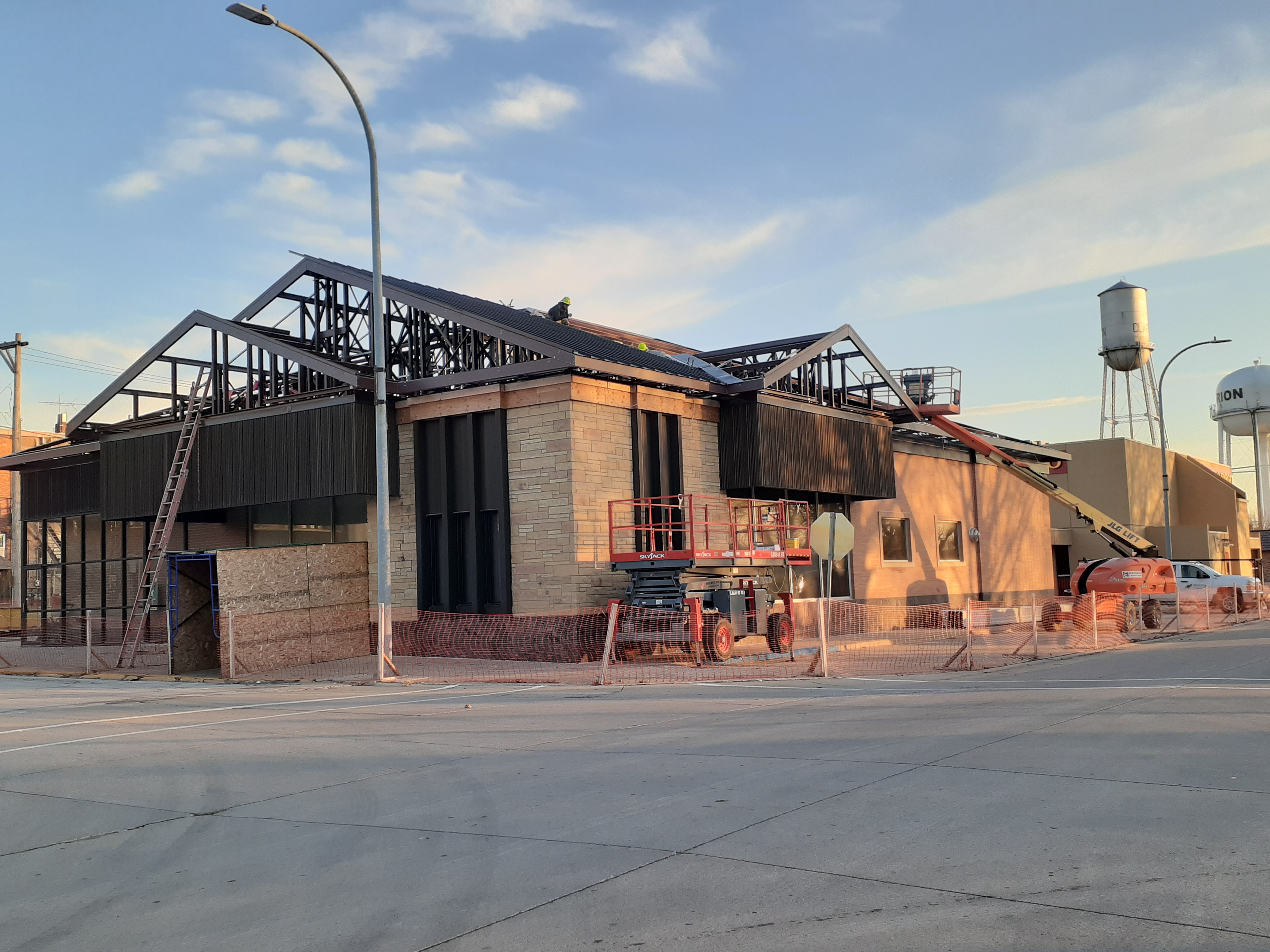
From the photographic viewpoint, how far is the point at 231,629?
21000 millimetres

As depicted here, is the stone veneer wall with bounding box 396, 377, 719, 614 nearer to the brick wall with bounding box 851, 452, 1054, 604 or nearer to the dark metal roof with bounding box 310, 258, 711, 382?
the dark metal roof with bounding box 310, 258, 711, 382

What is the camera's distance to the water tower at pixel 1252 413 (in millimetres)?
73938

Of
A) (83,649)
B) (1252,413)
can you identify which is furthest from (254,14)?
(1252,413)

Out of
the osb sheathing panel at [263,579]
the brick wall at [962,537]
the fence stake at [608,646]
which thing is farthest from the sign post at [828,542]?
the brick wall at [962,537]

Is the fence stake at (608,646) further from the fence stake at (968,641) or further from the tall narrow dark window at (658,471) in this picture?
the fence stake at (968,641)

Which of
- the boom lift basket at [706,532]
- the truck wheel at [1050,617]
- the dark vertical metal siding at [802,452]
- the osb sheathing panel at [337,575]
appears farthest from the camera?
the truck wheel at [1050,617]

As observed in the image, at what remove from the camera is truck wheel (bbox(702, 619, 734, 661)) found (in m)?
21.4

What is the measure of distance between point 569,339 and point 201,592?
33.2 ft

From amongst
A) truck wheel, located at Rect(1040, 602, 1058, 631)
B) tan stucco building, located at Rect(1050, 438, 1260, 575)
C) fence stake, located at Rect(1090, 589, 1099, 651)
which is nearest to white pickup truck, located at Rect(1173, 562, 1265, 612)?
truck wheel, located at Rect(1040, 602, 1058, 631)

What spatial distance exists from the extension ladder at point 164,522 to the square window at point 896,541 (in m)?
19.3

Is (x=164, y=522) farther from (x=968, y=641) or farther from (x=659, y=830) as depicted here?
(x=659, y=830)

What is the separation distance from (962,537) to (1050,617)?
25.4 ft

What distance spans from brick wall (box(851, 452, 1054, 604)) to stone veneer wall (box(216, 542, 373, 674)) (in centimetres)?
1445

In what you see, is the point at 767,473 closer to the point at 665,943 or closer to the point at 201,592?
the point at 201,592
